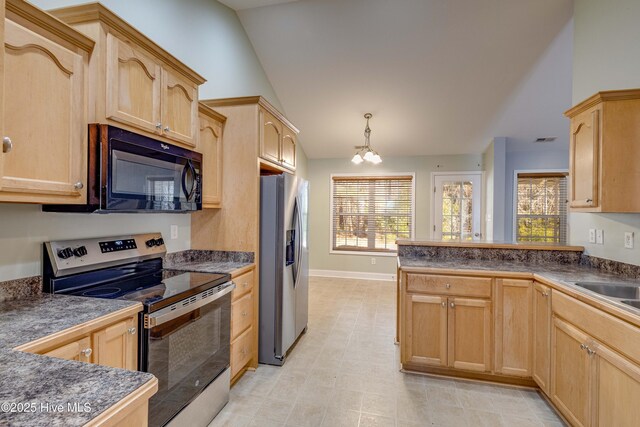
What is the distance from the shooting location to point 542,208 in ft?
18.1

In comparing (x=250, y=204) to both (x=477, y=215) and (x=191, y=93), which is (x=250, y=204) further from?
(x=477, y=215)

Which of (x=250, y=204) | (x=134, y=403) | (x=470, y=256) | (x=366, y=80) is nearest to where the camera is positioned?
(x=134, y=403)

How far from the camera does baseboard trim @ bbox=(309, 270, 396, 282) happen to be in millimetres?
5766

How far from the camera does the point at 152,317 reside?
1458 millimetres

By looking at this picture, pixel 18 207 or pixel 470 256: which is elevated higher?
pixel 18 207

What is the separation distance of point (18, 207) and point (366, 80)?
3.74 m

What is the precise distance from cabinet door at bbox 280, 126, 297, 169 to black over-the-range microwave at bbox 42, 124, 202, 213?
1.14m

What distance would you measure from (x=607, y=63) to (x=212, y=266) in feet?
11.2

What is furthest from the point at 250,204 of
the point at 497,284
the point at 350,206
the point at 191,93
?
the point at 350,206

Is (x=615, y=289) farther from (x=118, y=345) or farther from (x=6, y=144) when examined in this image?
(x=6, y=144)

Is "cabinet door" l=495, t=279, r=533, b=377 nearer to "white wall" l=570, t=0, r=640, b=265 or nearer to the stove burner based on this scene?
"white wall" l=570, t=0, r=640, b=265

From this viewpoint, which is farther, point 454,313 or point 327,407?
point 454,313

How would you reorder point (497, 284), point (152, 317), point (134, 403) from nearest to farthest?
point (134, 403) < point (152, 317) < point (497, 284)

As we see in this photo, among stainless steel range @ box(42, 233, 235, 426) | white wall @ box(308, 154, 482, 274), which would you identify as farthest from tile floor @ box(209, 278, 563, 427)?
white wall @ box(308, 154, 482, 274)
